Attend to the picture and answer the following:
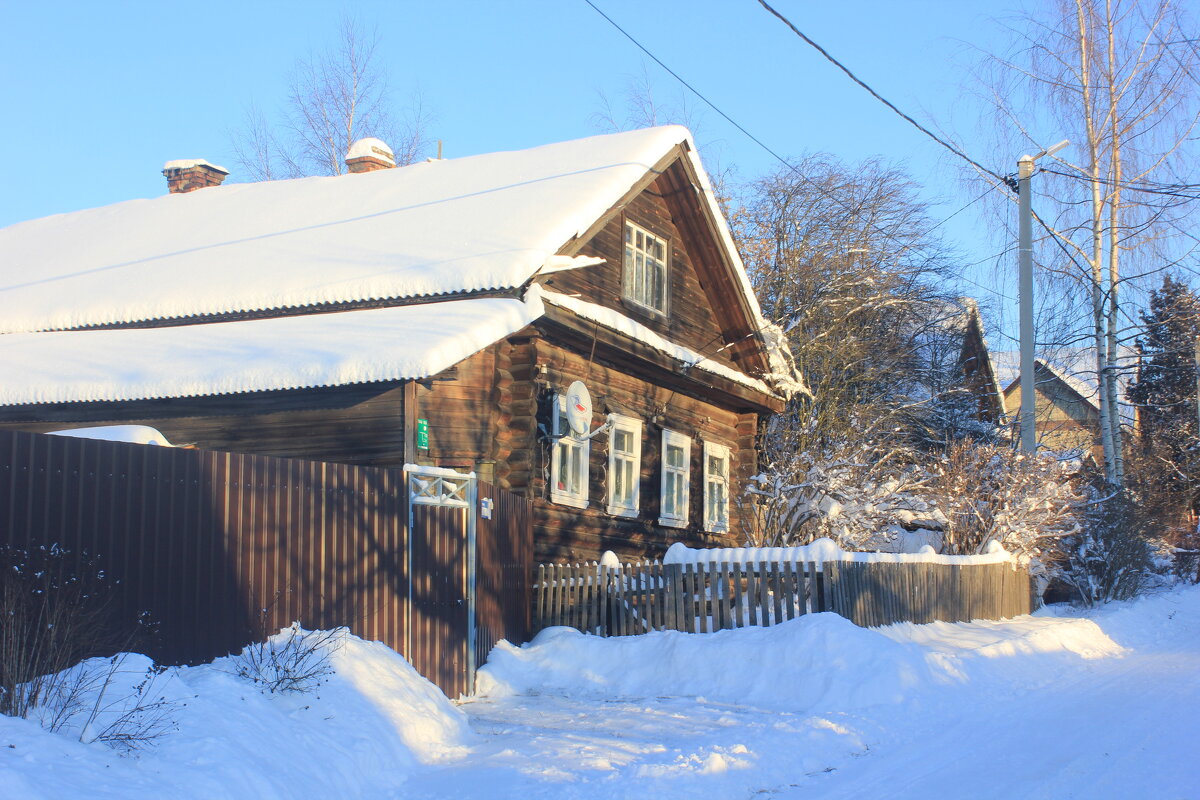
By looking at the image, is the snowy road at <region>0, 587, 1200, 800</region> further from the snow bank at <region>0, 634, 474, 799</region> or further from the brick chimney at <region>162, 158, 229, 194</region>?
the brick chimney at <region>162, 158, 229, 194</region>

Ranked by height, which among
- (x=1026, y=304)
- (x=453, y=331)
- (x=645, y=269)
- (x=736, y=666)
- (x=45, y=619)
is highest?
(x=645, y=269)

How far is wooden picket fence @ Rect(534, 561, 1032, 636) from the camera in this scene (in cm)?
1237

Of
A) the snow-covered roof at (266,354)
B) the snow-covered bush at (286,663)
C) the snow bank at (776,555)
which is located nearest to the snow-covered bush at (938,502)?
the snow bank at (776,555)

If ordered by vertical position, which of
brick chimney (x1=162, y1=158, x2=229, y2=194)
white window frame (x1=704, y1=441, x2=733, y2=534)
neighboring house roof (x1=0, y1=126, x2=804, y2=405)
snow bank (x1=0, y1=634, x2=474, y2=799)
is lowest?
snow bank (x1=0, y1=634, x2=474, y2=799)

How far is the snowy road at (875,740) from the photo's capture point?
23.1ft

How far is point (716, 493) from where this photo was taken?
20.9 m

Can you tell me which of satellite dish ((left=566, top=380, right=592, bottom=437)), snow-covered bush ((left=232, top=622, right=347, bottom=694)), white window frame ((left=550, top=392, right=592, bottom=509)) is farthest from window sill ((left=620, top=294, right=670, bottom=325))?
snow-covered bush ((left=232, top=622, right=347, bottom=694))

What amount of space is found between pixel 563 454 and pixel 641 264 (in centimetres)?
438

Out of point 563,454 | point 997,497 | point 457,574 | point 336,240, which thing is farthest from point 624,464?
point 457,574

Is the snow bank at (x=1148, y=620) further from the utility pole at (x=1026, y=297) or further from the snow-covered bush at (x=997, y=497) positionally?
the utility pole at (x=1026, y=297)

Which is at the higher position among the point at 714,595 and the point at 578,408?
the point at 578,408

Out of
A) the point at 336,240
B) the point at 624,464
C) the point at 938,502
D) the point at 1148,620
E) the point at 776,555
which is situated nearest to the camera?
the point at 776,555

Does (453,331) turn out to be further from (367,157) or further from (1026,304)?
(367,157)

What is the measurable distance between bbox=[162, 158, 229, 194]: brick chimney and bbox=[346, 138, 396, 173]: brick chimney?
3.72 meters
